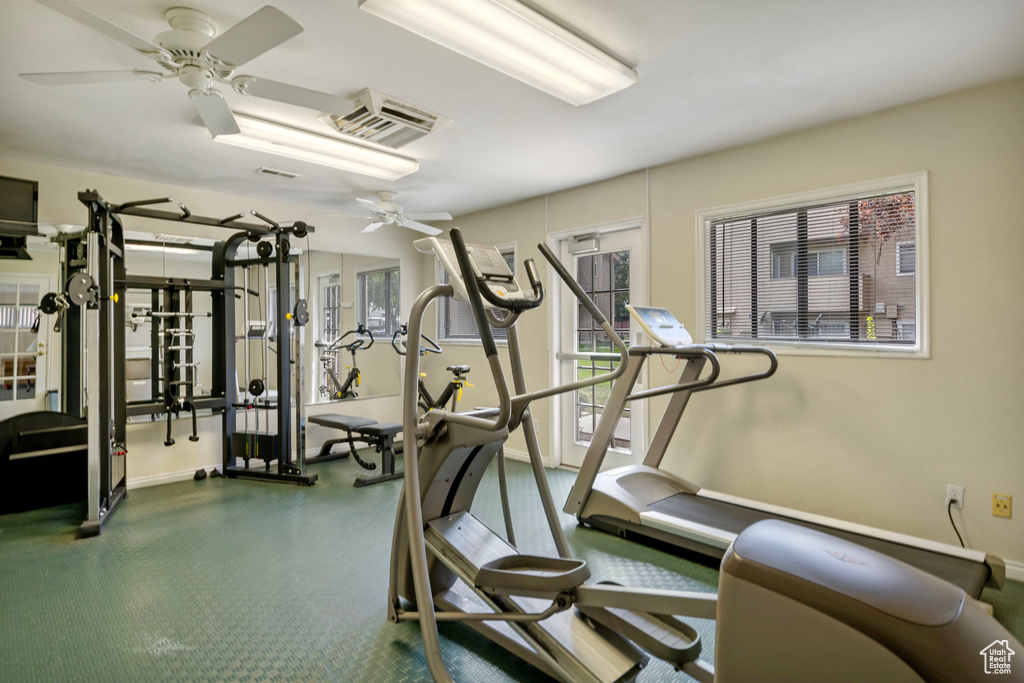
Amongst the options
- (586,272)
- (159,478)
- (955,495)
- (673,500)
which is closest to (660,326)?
(673,500)

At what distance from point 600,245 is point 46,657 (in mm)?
4146

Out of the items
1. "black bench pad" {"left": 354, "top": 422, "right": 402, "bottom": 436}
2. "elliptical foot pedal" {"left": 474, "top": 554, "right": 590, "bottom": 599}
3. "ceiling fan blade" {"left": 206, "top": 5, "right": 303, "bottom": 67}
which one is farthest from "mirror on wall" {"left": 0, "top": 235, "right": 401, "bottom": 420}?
"elliptical foot pedal" {"left": 474, "top": 554, "right": 590, "bottom": 599}

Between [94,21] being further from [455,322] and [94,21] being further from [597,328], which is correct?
[455,322]

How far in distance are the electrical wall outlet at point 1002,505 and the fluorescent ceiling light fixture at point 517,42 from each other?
2.77 meters

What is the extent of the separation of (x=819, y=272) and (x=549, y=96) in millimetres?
2008

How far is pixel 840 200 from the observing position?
3.22m

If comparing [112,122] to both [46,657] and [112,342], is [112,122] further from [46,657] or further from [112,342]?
[46,657]

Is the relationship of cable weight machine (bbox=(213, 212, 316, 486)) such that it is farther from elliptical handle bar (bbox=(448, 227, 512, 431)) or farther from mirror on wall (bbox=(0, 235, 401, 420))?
elliptical handle bar (bbox=(448, 227, 512, 431))

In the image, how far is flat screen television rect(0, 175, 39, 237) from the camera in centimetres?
323

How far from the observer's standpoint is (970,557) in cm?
240

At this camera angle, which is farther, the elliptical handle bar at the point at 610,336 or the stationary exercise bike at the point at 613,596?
the elliptical handle bar at the point at 610,336

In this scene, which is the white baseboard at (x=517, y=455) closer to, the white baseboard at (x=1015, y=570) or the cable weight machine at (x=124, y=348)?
the cable weight machine at (x=124, y=348)

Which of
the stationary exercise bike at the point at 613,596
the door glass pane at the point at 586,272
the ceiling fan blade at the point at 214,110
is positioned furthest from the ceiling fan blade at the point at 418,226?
the stationary exercise bike at the point at 613,596

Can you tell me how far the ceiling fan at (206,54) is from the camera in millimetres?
1733
